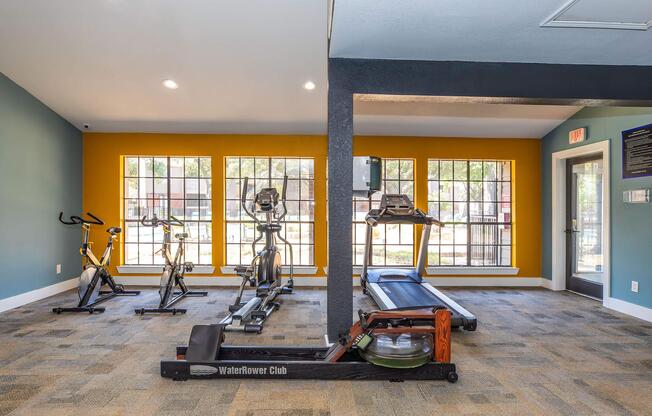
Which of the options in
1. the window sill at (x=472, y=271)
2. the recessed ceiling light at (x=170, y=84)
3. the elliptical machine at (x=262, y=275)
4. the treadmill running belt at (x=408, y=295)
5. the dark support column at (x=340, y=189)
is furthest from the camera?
the window sill at (x=472, y=271)

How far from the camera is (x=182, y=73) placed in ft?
15.7

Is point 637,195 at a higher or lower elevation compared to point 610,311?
higher

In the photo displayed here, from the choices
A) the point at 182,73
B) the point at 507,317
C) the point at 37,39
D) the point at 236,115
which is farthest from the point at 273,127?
the point at 507,317

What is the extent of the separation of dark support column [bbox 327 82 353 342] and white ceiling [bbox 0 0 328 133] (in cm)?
122

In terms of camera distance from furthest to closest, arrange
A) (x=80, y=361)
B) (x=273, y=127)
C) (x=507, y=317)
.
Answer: (x=273, y=127), (x=507, y=317), (x=80, y=361)

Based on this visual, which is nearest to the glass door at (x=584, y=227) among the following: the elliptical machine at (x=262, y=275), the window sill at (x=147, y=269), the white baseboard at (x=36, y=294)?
the elliptical machine at (x=262, y=275)

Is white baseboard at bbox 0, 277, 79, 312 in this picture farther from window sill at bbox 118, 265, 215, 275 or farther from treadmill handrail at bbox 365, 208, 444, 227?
treadmill handrail at bbox 365, 208, 444, 227

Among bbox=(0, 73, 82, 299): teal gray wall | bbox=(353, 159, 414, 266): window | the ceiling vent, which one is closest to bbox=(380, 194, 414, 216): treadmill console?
bbox=(353, 159, 414, 266): window

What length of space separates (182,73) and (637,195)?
19.1 ft

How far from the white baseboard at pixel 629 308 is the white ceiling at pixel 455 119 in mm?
2748

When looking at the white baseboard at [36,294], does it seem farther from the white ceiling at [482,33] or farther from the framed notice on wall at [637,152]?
the framed notice on wall at [637,152]

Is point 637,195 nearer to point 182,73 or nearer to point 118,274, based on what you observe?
point 182,73

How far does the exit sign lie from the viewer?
5547 millimetres

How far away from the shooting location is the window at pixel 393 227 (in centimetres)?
667
